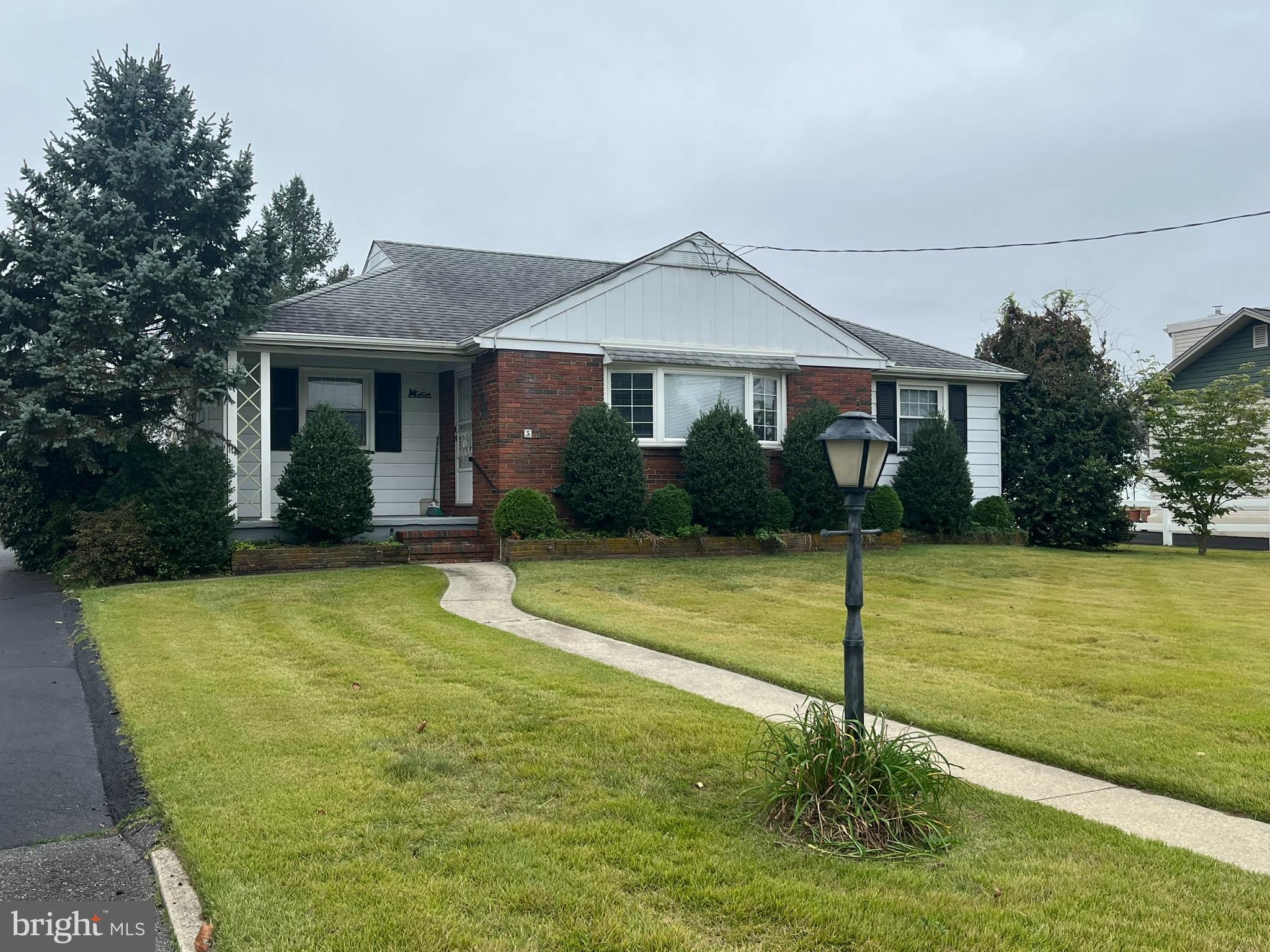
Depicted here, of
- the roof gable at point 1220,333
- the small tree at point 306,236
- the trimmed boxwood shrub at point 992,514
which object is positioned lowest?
the trimmed boxwood shrub at point 992,514

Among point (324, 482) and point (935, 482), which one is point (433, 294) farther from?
point (935, 482)

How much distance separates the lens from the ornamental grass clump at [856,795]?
4.11 meters

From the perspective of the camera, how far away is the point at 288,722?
5.89 metres

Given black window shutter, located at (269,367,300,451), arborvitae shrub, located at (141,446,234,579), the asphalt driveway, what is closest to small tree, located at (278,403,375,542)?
arborvitae shrub, located at (141,446,234,579)

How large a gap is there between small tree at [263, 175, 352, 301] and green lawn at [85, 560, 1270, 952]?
35.6 metres

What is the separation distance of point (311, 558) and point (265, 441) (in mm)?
2045

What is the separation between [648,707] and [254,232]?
1080 centimetres

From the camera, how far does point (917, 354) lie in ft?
67.2

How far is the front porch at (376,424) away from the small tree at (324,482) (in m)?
0.74

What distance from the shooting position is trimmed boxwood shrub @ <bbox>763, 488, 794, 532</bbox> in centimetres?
1631

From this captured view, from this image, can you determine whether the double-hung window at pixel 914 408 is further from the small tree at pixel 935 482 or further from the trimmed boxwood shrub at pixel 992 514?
the trimmed boxwood shrub at pixel 992 514

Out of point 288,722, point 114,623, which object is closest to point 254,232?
point 114,623

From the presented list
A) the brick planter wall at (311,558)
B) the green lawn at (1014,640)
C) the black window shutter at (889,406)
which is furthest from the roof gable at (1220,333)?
the brick planter wall at (311,558)

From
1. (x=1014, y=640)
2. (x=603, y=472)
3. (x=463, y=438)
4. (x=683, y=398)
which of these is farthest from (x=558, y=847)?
(x=463, y=438)
